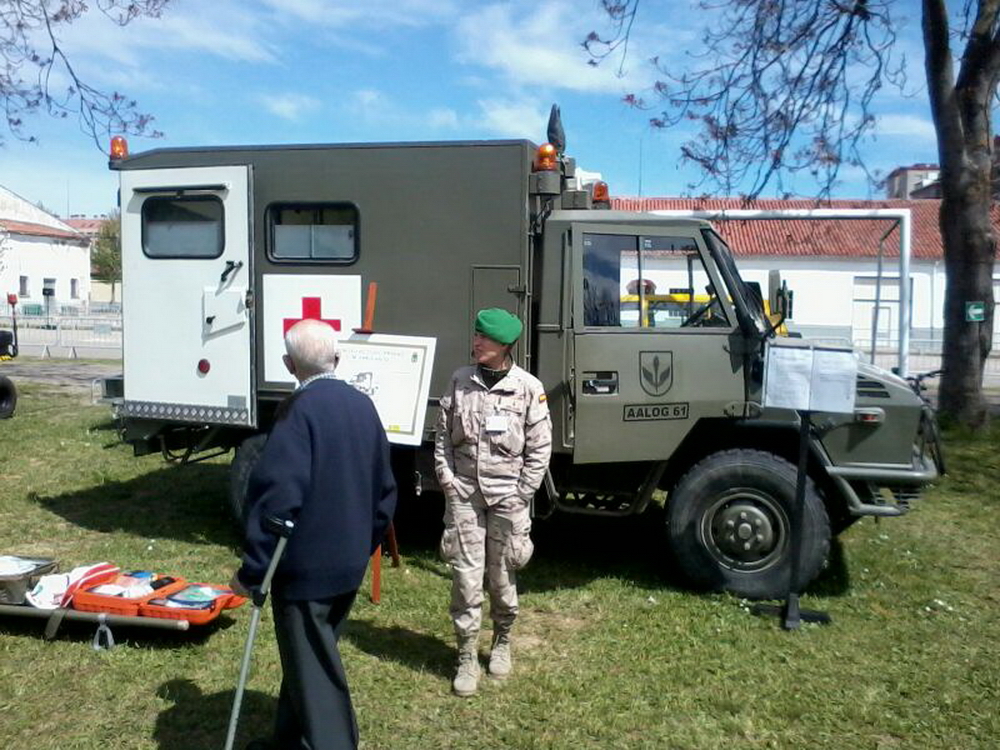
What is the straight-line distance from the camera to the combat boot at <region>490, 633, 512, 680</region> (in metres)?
4.72

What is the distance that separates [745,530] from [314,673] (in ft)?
10.5

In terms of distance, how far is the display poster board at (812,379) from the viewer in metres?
5.11

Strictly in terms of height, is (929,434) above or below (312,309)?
below

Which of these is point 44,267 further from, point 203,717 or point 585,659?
point 585,659

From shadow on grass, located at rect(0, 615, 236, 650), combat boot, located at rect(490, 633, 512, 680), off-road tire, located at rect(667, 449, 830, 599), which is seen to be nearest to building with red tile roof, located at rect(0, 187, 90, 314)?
shadow on grass, located at rect(0, 615, 236, 650)

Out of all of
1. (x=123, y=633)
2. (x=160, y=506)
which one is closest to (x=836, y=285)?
(x=160, y=506)

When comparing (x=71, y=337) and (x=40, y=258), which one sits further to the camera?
(x=40, y=258)

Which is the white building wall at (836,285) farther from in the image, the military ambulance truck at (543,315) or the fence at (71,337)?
the military ambulance truck at (543,315)

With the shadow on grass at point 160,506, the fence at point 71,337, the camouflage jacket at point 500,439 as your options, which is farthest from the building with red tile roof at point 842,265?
the camouflage jacket at point 500,439

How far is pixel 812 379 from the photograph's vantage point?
5121 mm

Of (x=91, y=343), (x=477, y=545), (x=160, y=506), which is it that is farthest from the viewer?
(x=91, y=343)

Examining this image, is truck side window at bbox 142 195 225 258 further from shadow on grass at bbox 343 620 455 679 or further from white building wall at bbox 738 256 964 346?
white building wall at bbox 738 256 964 346

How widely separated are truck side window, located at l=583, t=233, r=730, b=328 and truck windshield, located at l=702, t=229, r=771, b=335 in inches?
4.0

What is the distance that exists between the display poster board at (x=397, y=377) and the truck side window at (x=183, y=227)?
140 centimetres
